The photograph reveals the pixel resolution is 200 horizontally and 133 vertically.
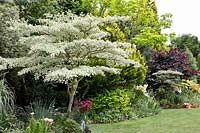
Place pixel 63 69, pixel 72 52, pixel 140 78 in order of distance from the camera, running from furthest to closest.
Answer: pixel 140 78, pixel 72 52, pixel 63 69

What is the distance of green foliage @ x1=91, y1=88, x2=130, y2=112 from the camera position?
13477 mm

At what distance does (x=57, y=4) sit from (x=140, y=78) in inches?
175

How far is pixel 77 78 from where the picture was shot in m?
11.9

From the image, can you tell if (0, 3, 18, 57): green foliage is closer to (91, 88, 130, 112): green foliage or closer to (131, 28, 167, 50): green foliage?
(91, 88, 130, 112): green foliage

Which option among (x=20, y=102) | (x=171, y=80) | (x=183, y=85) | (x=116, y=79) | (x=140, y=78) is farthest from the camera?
(x=183, y=85)

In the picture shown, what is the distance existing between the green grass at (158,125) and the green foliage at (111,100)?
0.85 metres

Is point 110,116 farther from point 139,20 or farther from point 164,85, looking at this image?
point 139,20

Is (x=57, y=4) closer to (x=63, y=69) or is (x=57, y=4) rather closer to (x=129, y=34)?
(x=63, y=69)

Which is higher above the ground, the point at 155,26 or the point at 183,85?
the point at 155,26

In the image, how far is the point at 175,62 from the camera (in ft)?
62.3

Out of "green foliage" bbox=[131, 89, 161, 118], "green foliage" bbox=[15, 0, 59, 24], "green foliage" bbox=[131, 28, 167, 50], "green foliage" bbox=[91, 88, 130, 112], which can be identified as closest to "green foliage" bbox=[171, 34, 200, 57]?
"green foliage" bbox=[131, 28, 167, 50]

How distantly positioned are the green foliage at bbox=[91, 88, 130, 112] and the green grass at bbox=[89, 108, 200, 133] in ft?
2.77

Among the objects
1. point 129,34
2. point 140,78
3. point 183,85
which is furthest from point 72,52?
point 129,34

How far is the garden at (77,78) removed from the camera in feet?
34.0
